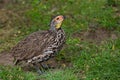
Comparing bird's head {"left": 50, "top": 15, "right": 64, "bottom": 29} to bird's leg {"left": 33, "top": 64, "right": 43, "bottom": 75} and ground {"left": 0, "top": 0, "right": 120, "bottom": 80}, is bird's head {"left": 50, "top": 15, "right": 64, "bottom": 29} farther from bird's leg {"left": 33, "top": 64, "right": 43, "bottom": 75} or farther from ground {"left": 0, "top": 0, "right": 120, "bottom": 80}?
bird's leg {"left": 33, "top": 64, "right": 43, "bottom": 75}

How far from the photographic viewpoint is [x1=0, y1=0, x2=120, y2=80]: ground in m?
8.23

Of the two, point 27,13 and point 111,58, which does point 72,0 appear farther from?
point 111,58

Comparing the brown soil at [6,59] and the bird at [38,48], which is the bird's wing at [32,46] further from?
the brown soil at [6,59]

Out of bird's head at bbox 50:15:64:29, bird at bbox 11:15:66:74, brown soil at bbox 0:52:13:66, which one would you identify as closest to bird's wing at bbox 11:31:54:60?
bird at bbox 11:15:66:74

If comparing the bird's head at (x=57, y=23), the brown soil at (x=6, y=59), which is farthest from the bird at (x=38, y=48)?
the brown soil at (x=6, y=59)

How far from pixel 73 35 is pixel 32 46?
1.72 metres

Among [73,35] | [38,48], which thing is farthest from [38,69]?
[73,35]

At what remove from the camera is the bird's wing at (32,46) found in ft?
28.1

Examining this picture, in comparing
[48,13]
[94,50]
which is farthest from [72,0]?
[94,50]

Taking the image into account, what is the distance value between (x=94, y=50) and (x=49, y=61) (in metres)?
0.81

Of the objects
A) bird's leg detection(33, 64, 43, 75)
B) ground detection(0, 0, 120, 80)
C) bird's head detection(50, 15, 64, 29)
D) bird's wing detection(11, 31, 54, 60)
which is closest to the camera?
ground detection(0, 0, 120, 80)

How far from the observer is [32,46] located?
8609 millimetres

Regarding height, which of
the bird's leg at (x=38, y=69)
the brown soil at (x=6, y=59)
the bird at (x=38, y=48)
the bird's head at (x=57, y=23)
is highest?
the bird's head at (x=57, y=23)

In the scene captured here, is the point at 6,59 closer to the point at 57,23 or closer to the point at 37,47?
the point at 37,47
